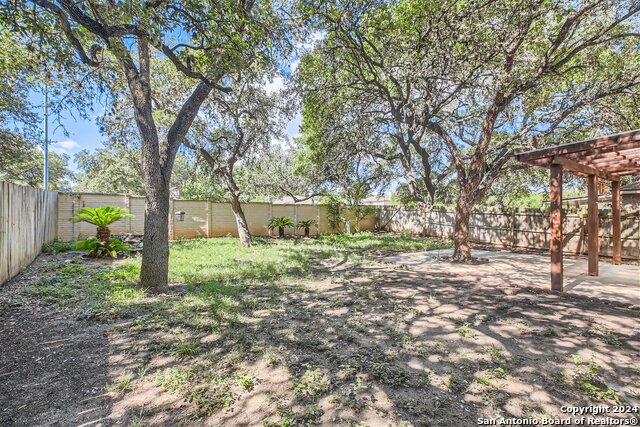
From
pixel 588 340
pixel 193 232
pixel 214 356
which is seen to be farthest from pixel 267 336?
pixel 193 232

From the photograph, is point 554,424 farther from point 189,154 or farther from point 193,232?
point 193,232

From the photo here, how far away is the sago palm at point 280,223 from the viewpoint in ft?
40.4

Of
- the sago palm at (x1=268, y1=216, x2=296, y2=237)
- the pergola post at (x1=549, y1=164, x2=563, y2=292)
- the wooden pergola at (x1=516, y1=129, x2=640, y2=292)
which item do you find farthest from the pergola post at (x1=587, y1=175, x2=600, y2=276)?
the sago palm at (x1=268, y1=216, x2=296, y2=237)

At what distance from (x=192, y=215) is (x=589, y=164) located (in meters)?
11.5

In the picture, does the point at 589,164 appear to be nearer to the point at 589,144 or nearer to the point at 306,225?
the point at 589,144

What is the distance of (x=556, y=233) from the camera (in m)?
4.47

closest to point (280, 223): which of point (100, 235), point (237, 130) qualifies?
point (237, 130)

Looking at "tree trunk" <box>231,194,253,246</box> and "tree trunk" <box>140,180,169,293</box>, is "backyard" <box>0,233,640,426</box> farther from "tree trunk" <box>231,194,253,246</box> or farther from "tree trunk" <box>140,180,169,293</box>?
"tree trunk" <box>231,194,253,246</box>

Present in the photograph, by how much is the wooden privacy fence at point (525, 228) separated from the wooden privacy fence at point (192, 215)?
4.91m

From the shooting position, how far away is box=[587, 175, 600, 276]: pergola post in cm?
523

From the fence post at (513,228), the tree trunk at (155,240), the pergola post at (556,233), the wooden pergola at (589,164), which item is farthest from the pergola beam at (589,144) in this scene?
the fence post at (513,228)

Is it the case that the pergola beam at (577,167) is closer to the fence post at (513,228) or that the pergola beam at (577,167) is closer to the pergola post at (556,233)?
the pergola post at (556,233)

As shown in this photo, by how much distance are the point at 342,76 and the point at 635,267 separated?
26.0 ft

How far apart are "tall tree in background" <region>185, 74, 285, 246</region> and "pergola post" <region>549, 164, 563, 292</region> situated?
23.5ft
